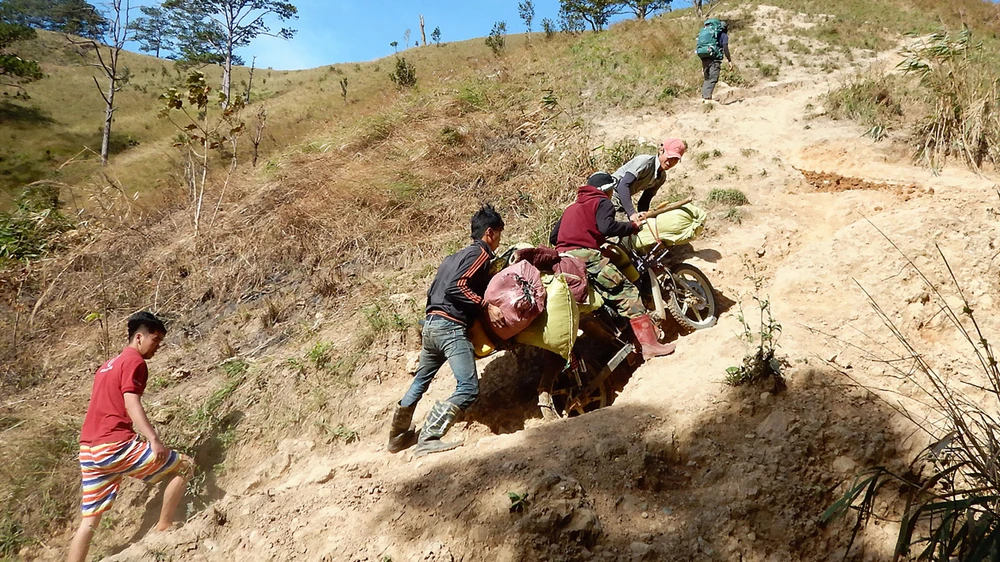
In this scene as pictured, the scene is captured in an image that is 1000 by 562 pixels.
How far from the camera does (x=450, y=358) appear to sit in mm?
3576

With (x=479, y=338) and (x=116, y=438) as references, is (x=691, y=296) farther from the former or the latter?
(x=116, y=438)

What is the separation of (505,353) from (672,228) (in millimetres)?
1867

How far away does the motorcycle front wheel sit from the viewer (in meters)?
4.69

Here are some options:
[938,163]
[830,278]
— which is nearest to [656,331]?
[830,278]

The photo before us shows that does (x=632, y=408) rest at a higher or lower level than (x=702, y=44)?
lower

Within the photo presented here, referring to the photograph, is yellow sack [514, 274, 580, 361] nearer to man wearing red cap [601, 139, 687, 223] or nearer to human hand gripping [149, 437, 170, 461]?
man wearing red cap [601, 139, 687, 223]

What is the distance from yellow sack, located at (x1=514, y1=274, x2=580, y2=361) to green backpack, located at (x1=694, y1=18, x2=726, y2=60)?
7.80m

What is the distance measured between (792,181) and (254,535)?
22.9ft

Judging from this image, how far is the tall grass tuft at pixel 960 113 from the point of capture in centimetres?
643

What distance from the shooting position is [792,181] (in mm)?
6766

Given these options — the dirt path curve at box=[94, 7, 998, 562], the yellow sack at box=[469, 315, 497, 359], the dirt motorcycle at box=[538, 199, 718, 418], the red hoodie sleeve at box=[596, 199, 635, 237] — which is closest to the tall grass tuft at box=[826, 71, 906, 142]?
the dirt path curve at box=[94, 7, 998, 562]

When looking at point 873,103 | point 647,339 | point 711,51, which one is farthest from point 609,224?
point 711,51

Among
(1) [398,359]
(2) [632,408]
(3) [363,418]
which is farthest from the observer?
(1) [398,359]

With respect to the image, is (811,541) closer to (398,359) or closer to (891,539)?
(891,539)
